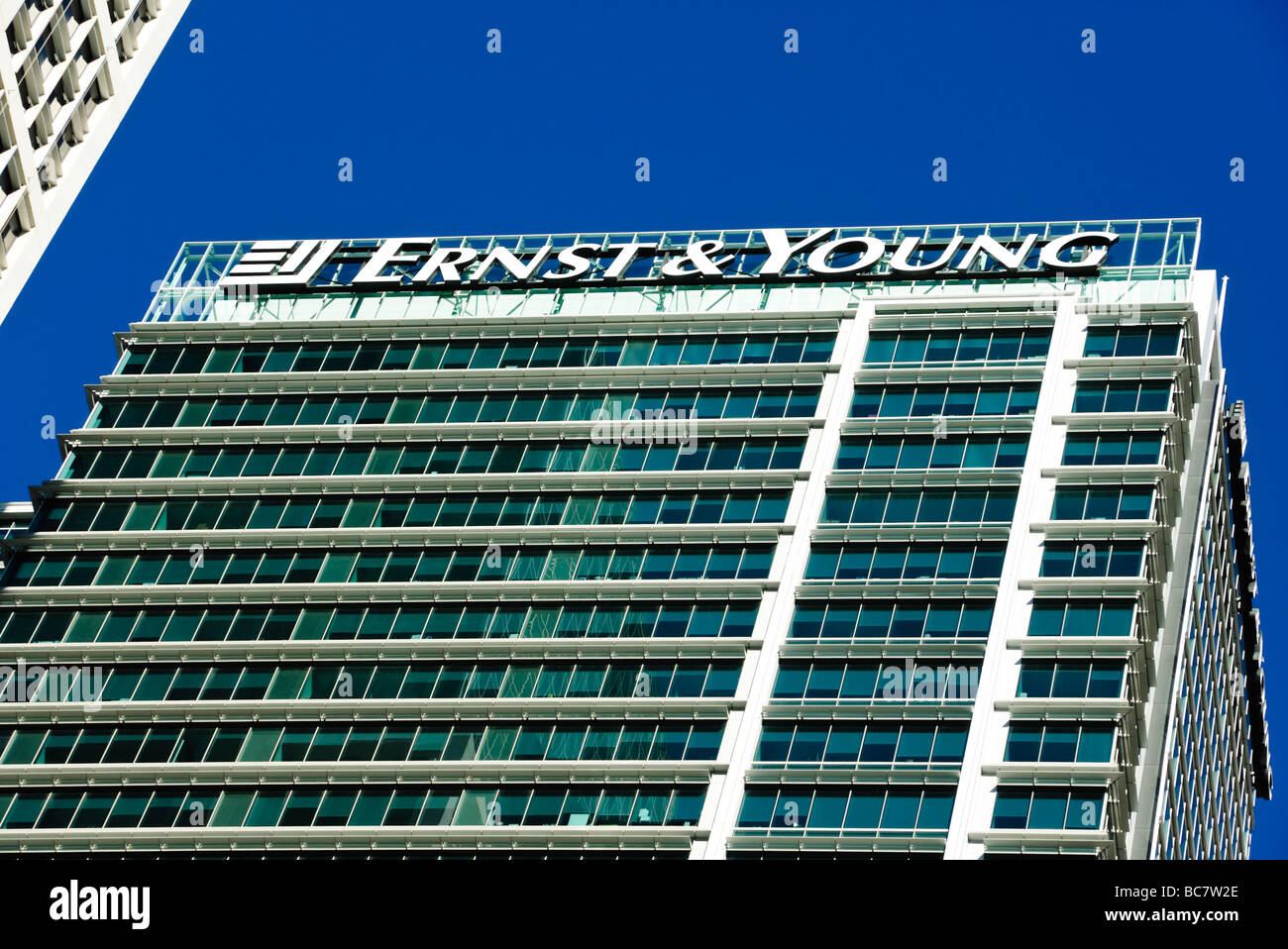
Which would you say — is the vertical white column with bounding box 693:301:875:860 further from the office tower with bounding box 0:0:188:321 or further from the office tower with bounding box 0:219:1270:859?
the office tower with bounding box 0:0:188:321

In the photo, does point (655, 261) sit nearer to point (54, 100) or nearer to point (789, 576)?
point (789, 576)

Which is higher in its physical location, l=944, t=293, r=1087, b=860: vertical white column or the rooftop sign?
the rooftop sign

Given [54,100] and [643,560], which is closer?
[54,100]

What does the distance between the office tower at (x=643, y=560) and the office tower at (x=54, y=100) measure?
2908 cm

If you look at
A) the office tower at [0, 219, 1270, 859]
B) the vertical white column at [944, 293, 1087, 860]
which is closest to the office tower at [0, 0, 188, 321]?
the office tower at [0, 219, 1270, 859]

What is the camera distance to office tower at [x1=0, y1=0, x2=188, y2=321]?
79438 millimetres

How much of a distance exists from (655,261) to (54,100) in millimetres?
53361

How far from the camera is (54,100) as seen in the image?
83.6 m

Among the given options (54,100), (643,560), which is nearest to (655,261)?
(643,560)

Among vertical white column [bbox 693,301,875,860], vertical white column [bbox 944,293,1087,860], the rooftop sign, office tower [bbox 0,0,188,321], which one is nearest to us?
office tower [bbox 0,0,188,321]

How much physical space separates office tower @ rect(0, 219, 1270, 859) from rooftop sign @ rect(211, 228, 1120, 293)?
273 mm

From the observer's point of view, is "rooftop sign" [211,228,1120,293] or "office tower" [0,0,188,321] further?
"rooftop sign" [211,228,1120,293]
